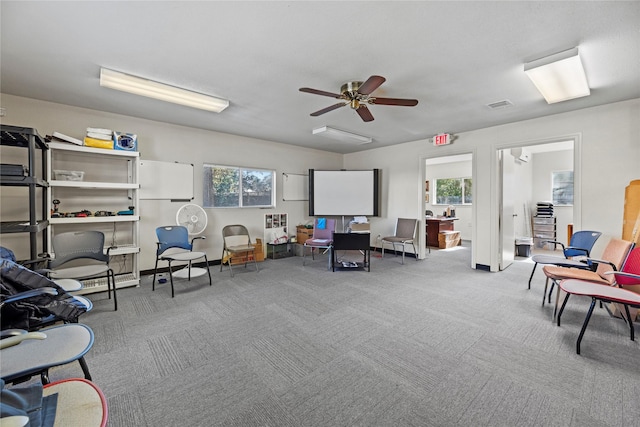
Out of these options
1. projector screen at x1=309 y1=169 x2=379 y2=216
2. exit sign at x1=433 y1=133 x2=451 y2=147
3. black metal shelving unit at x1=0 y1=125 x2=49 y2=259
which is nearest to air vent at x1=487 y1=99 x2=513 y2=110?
exit sign at x1=433 y1=133 x2=451 y2=147

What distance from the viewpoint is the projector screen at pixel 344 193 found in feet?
20.9

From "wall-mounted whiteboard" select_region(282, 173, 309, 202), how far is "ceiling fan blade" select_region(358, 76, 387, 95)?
3771 millimetres

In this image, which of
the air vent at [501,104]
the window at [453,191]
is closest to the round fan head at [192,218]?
the air vent at [501,104]

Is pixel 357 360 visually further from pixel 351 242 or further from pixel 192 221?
pixel 192 221

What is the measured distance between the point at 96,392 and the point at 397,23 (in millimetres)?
2722

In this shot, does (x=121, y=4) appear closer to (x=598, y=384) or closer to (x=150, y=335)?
(x=150, y=335)

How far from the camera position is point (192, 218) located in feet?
14.9

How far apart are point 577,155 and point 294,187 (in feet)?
16.2

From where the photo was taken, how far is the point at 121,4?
1.84m

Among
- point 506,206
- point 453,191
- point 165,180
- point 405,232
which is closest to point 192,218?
point 165,180

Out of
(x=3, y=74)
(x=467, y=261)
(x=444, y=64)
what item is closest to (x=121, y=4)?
(x=3, y=74)

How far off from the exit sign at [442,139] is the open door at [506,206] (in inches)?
34.4

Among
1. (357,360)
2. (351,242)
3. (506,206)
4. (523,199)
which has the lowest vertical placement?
(357,360)

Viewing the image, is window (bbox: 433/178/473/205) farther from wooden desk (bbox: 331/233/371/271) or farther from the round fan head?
the round fan head
